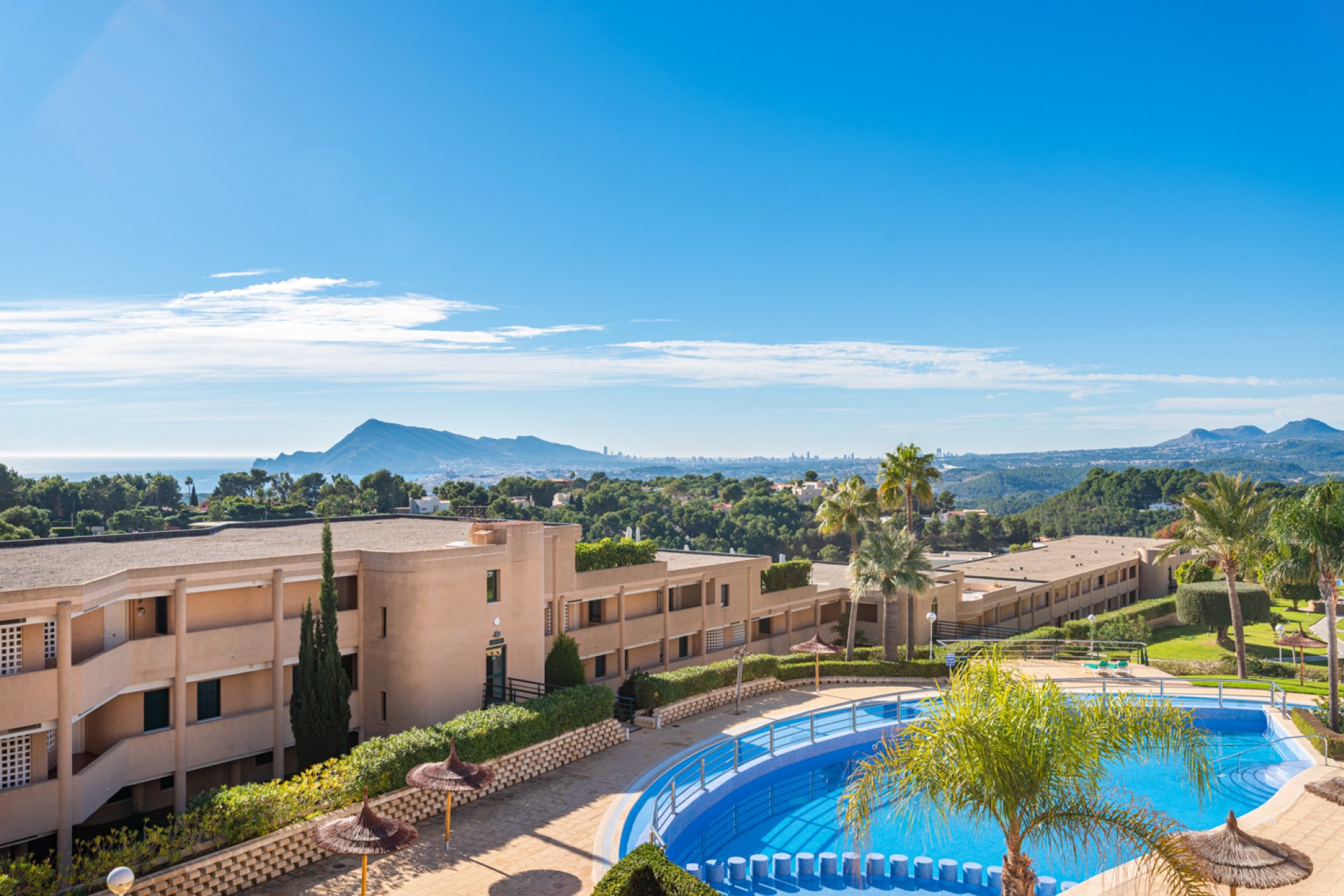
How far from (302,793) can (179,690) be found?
591 cm

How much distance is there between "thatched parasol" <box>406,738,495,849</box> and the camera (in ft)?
68.3

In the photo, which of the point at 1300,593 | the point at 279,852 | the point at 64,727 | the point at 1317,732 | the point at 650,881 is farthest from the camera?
the point at 1300,593

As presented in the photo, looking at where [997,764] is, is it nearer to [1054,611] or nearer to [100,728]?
[100,728]

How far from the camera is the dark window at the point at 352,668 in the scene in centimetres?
2917

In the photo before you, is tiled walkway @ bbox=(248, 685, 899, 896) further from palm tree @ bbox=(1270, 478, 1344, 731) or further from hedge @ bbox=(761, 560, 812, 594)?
palm tree @ bbox=(1270, 478, 1344, 731)

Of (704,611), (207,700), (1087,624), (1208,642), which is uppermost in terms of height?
(207,700)

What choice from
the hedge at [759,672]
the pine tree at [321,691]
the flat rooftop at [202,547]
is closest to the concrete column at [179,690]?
the flat rooftop at [202,547]

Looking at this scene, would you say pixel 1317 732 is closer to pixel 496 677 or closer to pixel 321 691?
pixel 496 677

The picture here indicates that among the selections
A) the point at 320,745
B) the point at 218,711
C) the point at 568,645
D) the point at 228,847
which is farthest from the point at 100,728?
the point at 568,645

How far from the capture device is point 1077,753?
13.0 metres

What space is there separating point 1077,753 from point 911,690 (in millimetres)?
27946

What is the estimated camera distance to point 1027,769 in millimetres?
12852

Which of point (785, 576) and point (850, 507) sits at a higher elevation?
point (850, 507)

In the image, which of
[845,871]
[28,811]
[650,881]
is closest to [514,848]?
[650,881]
